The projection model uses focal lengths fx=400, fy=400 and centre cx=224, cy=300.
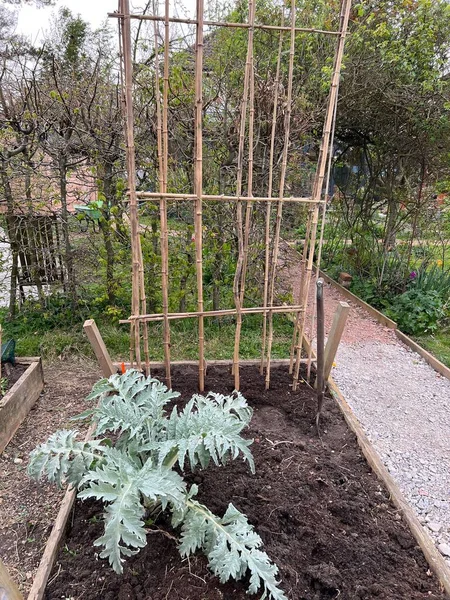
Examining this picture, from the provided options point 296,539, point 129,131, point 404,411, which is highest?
point 129,131

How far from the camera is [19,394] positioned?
2.96m

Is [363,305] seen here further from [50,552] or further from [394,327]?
[50,552]

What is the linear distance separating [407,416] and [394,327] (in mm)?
1862

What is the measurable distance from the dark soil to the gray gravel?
52cm

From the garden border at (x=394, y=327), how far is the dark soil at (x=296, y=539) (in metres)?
2.12

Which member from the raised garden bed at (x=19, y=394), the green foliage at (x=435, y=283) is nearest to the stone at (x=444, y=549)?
the raised garden bed at (x=19, y=394)

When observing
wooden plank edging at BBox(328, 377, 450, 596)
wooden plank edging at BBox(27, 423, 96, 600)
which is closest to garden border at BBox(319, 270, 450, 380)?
wooden plank edging at BBox(328, 377, 450, 596)

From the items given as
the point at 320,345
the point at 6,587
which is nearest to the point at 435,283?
the point at 320,345

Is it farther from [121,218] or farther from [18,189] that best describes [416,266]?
[18,189]

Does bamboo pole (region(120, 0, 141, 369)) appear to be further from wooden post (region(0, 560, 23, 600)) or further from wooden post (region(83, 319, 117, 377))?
wooden post (region(0, 560, 23, 600))

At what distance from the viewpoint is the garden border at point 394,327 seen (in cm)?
408

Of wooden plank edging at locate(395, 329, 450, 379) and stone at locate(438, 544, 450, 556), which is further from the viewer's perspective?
wooden plank edging at locate(395, 329, 450, 379)

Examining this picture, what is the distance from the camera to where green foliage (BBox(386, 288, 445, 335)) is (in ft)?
16.0

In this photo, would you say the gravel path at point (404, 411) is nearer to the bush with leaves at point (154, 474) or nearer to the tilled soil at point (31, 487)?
the bush with leaves at point (154, 474)
